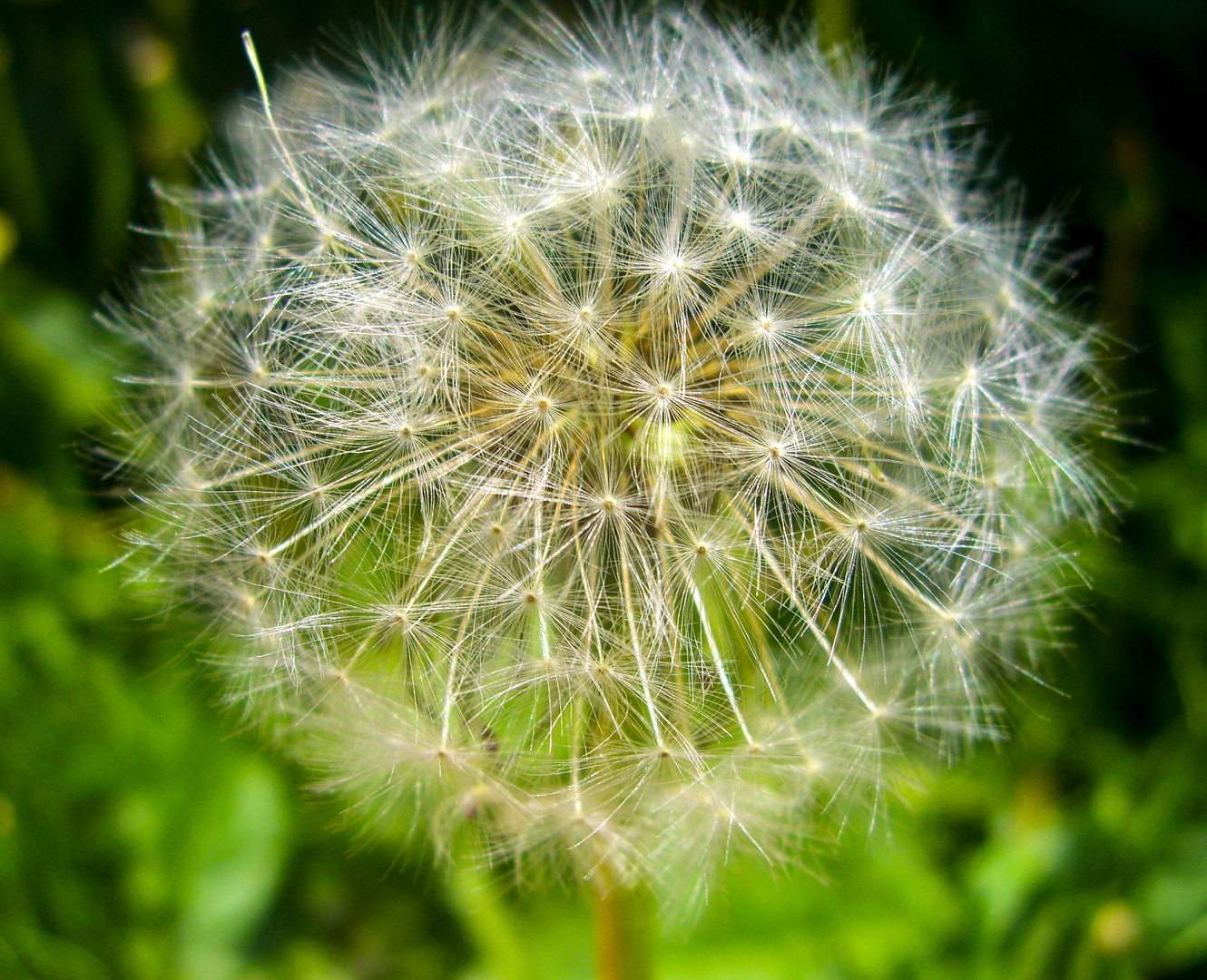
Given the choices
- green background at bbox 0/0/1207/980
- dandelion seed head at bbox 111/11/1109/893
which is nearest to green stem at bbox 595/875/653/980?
dandelion seed head at bbox 111/11/1109/893

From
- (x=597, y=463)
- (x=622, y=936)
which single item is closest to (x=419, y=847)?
(x=622, y=936)

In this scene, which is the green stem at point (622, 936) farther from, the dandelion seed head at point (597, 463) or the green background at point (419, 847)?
the green background at point (419, 847)

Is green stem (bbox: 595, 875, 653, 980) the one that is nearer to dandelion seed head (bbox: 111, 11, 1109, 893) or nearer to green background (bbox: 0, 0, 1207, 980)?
→ dandelion seed head (bbox: 111, 11, 1109, 893)

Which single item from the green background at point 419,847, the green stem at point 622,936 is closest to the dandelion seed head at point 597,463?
the green stem at point 622,936

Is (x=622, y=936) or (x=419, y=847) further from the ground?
(x=622, y=936)

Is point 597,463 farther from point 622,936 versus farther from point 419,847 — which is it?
point 419,847

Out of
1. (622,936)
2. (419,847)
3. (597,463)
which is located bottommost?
(419,847)

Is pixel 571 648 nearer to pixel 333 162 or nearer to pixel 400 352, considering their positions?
pixel 400 352
